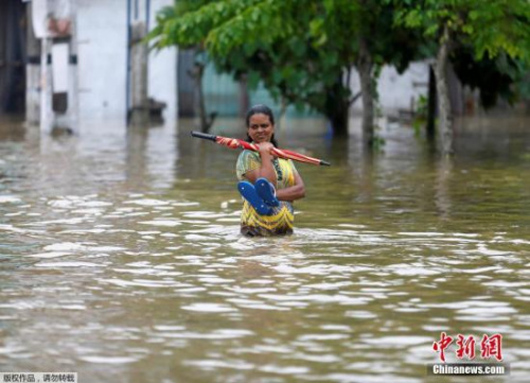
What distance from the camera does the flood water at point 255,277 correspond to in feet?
23.7

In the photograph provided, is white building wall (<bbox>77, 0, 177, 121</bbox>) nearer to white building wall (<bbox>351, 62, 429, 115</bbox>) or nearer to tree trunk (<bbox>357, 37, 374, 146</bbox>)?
white building wall (<bbox>351, 62, 429, 115</bbox>)

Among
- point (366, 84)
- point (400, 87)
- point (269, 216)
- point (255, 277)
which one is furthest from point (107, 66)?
point (255, 277)

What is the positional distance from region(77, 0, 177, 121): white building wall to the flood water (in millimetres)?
19736

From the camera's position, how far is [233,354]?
23.9 feet

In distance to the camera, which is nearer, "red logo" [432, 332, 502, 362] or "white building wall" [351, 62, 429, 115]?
"red logo" [432, 332, 502, 362]

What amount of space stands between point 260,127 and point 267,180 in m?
0.48

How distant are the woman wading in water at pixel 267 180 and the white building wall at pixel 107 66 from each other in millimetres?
26670

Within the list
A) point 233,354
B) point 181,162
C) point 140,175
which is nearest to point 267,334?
point 233,354

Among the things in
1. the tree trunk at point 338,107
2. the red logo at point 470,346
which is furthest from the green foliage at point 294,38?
the red logo at point 470,346

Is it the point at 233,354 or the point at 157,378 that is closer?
the point at 157,378

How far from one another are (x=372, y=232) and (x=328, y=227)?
1.70ft

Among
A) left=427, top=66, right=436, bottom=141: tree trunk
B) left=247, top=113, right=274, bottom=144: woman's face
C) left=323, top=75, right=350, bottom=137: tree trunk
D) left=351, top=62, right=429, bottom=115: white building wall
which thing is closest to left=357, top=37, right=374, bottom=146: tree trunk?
left=323, top=75, right=350, bottom=137: tree trunk

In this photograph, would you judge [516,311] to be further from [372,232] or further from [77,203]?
[77,203]

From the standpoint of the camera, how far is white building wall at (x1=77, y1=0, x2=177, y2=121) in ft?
126
